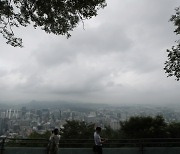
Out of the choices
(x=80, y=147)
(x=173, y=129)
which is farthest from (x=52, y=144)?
(x=173, y=129)

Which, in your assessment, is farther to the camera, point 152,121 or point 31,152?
point 152,121

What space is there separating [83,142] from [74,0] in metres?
8.24

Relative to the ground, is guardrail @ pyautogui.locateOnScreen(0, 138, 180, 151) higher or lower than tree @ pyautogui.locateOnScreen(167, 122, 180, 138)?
lower

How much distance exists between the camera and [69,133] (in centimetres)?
2864

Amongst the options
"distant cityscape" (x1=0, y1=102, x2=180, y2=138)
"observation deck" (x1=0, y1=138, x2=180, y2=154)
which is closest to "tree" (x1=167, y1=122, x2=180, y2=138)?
"distant cityscape" (x1=0, y1=102, x2=180, y2=138)

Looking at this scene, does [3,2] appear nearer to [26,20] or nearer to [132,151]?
[26,20]

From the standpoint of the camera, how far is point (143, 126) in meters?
30.9

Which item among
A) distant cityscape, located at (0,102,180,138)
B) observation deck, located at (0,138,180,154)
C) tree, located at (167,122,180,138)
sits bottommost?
observation deck, located at (0,138,180,154)

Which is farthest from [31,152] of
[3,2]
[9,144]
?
[3,2]

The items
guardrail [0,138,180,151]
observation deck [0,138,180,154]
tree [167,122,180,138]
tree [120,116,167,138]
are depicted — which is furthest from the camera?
tree [120,116,167,138]

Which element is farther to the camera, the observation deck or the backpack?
the observation deck

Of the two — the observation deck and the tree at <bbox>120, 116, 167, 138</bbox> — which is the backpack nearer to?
the observation deck

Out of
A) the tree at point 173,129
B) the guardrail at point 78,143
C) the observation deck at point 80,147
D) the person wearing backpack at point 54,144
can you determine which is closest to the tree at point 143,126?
the tree at point 173,129

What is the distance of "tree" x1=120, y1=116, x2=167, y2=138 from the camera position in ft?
96.2
